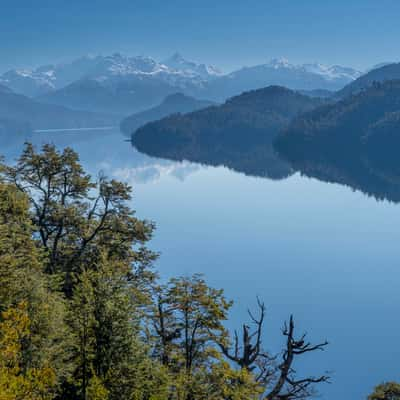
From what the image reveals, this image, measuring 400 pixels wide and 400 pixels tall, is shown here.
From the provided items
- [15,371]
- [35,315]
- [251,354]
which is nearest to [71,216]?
[35,315]

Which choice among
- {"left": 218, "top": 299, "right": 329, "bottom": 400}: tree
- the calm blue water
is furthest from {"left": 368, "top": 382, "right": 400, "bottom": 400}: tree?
the calm blue water

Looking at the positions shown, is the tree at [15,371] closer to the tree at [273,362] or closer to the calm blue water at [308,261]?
the tree at [273,362]

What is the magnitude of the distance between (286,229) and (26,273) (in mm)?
78638

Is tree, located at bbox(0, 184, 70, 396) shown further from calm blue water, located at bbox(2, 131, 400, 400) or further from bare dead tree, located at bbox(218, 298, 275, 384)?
calm blue water, located at bbox(2, 131, 400, 400)

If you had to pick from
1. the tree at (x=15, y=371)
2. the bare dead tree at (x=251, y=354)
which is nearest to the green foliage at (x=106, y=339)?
the tree at (x=15, y=371)

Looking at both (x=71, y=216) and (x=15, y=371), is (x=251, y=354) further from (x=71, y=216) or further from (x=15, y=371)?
(x=71, y=216)

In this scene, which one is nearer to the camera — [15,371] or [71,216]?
[15,371]

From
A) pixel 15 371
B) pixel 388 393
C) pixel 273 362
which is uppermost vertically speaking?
pixel 273 362

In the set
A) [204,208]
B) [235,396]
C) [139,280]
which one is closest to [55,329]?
[235,396]

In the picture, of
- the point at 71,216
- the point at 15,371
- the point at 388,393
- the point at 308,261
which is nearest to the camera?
the point at 15,371

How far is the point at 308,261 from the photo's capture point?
7856cm

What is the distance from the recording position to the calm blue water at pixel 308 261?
49.5 metres

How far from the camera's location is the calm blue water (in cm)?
4950

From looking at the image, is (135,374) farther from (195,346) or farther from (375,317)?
(375,317)
